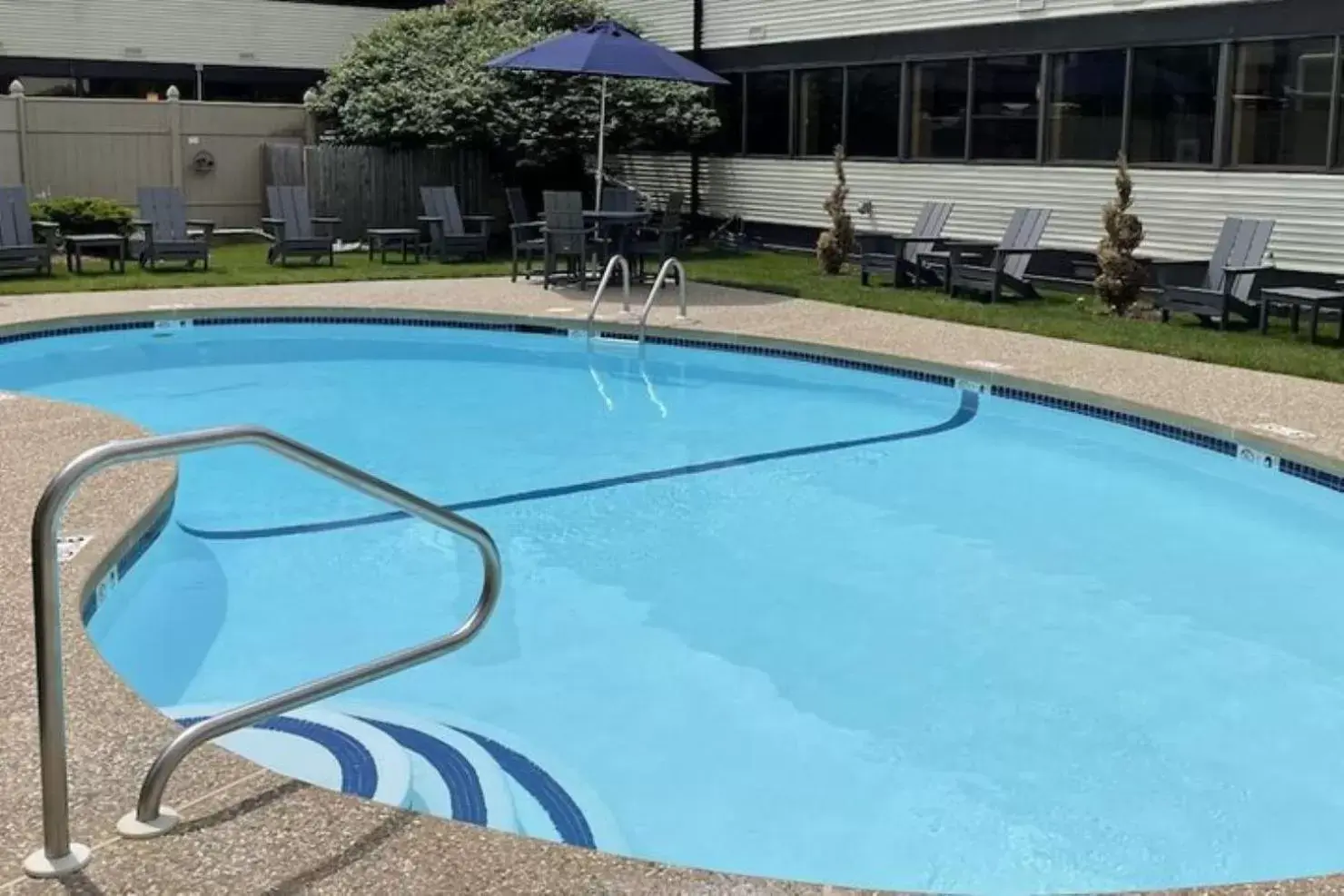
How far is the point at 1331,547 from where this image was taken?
6918 mm

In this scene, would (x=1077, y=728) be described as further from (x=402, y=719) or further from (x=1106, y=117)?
(x=1106, y=117)

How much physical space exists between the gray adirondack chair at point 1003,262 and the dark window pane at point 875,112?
274cm

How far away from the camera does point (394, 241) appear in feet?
58.8

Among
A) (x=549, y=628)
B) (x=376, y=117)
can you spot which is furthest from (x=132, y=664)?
(x=376, y=117)

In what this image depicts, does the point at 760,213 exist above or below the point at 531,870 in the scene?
above

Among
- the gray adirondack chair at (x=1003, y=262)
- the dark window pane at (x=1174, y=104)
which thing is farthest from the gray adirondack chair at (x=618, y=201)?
the dark window pane at (x=1174, y=104)

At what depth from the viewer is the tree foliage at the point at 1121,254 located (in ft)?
40.8

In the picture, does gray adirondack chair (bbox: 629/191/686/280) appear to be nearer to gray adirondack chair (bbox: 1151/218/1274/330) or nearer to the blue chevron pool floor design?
gray adirondack chair (bbox: 1151/218/1274/330)

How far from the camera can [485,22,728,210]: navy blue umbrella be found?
12.9 metres

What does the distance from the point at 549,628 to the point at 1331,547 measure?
3.87 m

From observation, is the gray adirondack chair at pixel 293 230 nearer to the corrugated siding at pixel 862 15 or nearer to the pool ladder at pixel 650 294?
the pool ladder at pixel 650 294

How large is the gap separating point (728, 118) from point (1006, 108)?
5252 mm

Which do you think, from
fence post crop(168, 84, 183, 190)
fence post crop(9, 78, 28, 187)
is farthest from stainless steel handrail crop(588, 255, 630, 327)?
fence post crop(9, 78, 28, 187)

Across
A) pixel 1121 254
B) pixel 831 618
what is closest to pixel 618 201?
pixel 1121 254
